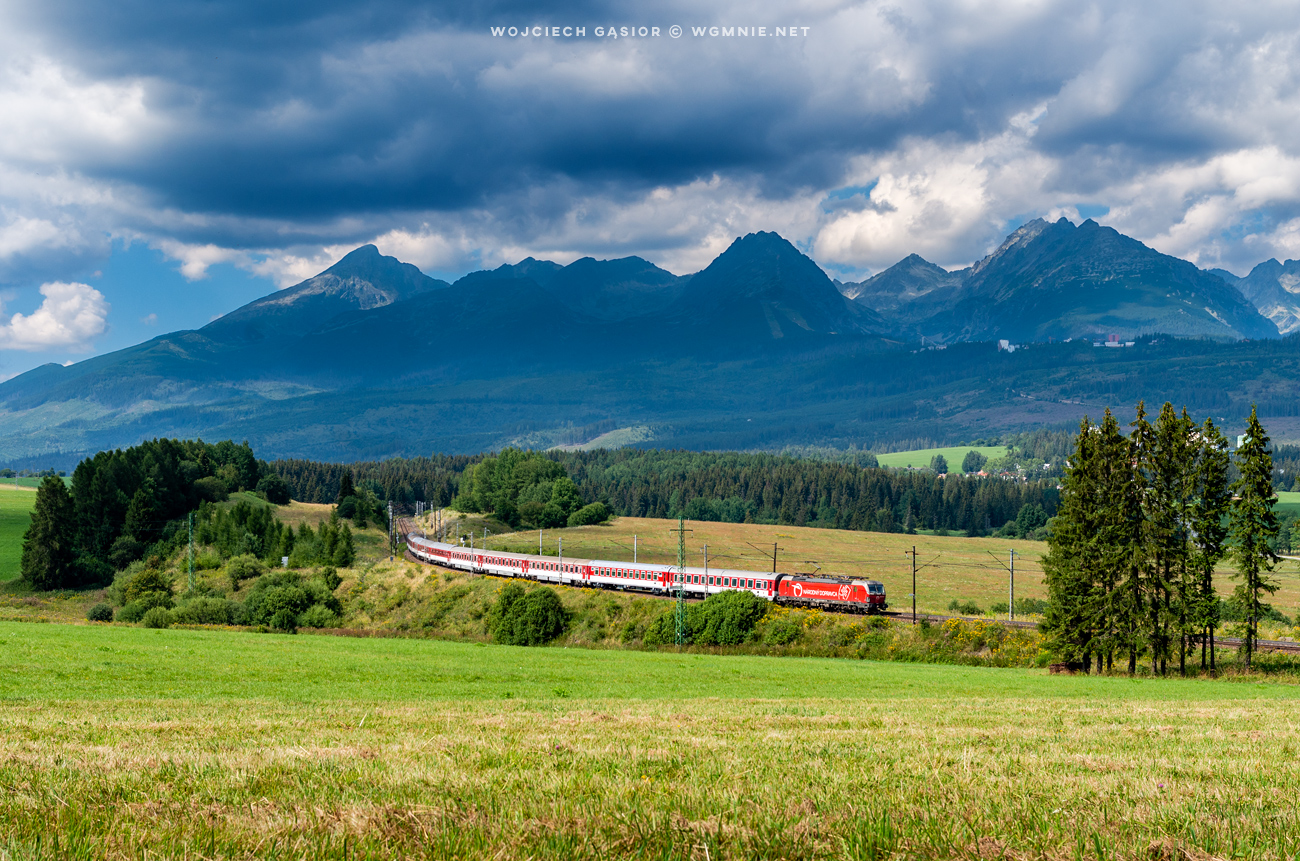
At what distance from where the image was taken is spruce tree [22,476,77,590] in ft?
372

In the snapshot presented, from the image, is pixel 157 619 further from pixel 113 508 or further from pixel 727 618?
pixel 113 508

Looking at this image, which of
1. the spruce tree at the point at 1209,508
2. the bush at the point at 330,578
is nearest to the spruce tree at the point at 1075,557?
the spruce tree at the point at 1209,508

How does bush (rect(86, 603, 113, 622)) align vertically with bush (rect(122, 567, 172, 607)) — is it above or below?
below

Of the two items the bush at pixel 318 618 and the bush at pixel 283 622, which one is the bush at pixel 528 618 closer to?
the bush at pixel 318 618

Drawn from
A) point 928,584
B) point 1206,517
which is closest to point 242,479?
point 928,584

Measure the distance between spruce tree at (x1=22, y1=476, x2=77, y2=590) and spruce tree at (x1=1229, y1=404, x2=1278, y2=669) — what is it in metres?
131

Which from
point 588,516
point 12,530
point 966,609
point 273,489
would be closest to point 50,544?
point 12,530

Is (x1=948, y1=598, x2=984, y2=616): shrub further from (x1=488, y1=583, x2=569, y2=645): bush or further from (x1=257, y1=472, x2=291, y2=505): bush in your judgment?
(x1=257, y1=472, x2=291, y2=505): bush

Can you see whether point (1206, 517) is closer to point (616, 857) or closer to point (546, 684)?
point (546, 684)

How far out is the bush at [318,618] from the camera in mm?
80938

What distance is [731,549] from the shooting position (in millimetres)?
134125

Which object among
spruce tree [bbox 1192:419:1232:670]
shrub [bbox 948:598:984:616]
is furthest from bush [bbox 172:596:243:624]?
spruce tree [bbox 1192:419:1232:670]

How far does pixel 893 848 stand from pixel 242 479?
7314 inches

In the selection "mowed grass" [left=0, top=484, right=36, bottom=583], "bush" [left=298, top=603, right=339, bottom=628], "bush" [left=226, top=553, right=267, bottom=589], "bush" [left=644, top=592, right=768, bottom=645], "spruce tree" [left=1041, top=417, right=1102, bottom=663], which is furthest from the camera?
"mowed grass" [left=0, top=484, right=36, bottom=583]
